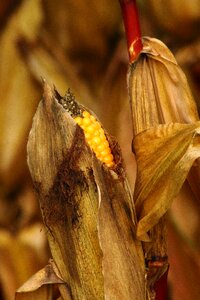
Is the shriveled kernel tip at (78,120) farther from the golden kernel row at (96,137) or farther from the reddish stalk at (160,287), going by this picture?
the reddish stalk at (160,287)

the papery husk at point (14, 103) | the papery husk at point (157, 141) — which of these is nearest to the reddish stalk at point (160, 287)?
the papery husk at point (157, 141)

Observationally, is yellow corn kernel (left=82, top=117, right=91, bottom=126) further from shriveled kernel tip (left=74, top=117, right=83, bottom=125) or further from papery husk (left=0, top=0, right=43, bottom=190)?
papery husk (left=0, top=0, right=43, bottom=190)

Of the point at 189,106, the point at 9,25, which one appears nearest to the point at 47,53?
the point at 9,25

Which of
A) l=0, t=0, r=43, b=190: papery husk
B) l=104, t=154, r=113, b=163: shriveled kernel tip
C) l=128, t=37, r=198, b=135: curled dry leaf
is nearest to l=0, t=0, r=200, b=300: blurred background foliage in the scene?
l=0, t=0, r=43, b=190: papery husk

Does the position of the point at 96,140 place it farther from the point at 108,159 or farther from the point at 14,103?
the point at 14,103

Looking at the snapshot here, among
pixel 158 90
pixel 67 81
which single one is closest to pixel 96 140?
pixel 158 90

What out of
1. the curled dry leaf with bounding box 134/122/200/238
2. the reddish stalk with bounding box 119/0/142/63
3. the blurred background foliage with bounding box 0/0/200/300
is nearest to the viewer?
the curled dry leaf with bounding box 134/122/200/238

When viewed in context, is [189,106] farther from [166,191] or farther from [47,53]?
[47,53]

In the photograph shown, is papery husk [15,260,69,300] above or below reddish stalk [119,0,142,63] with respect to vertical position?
below
